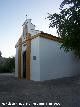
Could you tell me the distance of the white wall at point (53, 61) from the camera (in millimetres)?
19806

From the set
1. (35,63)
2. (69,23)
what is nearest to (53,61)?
(35,63)

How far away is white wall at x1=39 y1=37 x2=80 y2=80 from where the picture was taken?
19806 mm

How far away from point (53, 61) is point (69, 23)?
6.69 metres

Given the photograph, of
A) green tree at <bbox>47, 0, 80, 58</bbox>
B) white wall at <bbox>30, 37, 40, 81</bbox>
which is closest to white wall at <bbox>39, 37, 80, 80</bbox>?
white wall at <bbox>30, 37, 40, 81</bbox>

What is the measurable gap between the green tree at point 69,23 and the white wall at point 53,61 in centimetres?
430

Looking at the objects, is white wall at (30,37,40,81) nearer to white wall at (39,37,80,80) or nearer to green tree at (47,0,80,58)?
white wall at (39,37,80,80)

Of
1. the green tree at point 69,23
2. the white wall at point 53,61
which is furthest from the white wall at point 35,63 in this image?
the green tree at point 69,23

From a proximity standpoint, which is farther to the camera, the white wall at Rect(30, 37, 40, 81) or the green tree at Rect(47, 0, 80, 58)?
the white wall at Rect(30, 37, 40, 81)

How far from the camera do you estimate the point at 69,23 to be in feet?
48.2

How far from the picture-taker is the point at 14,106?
8828 millimetres

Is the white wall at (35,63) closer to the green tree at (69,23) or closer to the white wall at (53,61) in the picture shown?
the white wall at (53,61)

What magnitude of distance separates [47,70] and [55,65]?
1.21 metres

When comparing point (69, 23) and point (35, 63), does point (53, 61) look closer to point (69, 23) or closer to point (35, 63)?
point (35, 63)

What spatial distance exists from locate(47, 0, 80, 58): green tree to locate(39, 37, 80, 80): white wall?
14.1ft
